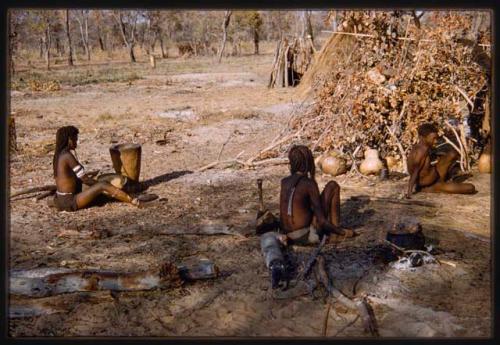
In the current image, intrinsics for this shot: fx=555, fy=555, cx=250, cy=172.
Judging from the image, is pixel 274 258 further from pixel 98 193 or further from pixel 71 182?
pixel 71 182

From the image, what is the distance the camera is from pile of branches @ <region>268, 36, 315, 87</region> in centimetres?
1880

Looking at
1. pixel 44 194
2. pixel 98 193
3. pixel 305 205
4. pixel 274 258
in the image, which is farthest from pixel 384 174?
pixel 44 194

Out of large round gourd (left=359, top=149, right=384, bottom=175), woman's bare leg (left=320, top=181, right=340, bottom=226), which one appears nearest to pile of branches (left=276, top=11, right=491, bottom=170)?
large round gourd (left=359, top=149, right=384, bottom=175)

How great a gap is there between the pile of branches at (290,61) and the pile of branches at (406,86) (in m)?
10.4

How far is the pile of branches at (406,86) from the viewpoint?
25.3 feet

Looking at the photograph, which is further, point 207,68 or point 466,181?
point 207,68

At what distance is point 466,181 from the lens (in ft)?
23.7

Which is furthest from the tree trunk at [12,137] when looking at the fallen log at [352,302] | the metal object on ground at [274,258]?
the fallen log at [352,302]

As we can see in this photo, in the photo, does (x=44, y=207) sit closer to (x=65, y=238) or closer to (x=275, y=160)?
(x=65, y=238)

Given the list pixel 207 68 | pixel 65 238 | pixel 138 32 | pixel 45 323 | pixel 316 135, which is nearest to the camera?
pixel 45 323

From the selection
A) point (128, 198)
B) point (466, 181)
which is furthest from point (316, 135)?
point (128, 198)

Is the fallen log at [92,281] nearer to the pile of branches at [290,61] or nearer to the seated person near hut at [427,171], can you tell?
the seated person near hut at [427,171]

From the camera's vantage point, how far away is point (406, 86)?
304 inches

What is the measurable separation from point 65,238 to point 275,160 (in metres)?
3.65
